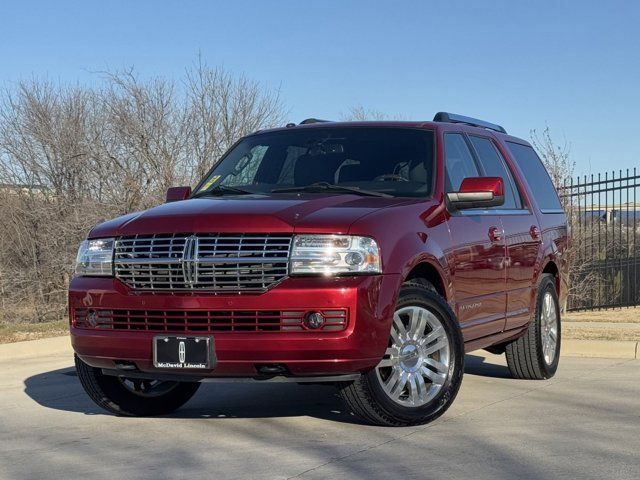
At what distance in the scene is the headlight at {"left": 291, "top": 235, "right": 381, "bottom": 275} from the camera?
562cm

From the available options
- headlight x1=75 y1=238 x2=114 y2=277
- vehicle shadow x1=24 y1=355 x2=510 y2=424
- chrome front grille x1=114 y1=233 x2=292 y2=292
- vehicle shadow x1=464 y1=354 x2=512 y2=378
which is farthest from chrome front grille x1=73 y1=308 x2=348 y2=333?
vehicle shadow x1=464 y1=354 x2=512 y2=378

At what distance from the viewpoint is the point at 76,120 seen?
1024 inches

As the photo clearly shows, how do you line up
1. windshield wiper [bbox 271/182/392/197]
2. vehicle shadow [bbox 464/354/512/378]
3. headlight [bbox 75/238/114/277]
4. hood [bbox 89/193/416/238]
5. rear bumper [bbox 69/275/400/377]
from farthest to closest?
vehicle shadow [bbox 464/354/512/378] → windshield wiper [bbox 271/182/392/197] → headlight [bbox 75/238/114/277] → hood [bbox 89/193/416/238] → rear bumper [bbox 69/275/400/377]

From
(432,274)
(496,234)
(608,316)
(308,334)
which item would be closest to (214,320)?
(308,334)

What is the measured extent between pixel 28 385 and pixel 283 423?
3.30 meters

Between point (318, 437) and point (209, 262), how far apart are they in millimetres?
1196

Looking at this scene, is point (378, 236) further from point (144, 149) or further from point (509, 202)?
point (144, 149)

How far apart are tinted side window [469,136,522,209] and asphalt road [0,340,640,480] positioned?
152 cm

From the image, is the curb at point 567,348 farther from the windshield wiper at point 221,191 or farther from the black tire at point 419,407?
the windshield wiper at point 221,191

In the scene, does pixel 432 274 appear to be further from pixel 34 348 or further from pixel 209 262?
pixel 34 348

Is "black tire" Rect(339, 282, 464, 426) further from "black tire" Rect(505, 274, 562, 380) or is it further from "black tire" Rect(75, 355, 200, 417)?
"black tire" Rect(505, 274, 562, 380)

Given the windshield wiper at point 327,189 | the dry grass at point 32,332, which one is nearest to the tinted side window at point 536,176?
the windshield wiper at point 327,189

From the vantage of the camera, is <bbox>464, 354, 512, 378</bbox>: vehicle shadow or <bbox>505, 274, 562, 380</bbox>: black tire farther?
<bbox>464, 354, 512, 378</bbox>: vehicle shadow

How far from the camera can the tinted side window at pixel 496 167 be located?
802 cm
